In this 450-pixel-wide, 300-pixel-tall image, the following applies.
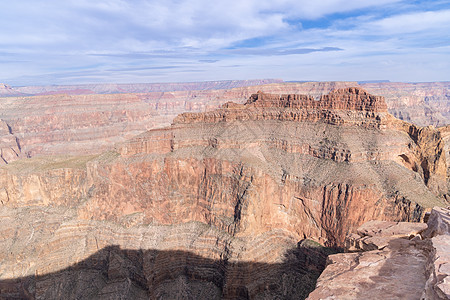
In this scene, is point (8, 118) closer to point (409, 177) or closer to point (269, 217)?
point (269, 217)

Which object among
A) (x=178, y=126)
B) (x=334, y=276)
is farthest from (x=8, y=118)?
(x=334, y=276)

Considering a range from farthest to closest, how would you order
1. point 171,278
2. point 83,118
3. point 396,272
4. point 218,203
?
point 83,118 < point 218,203 < point 171,278 < point 396,272

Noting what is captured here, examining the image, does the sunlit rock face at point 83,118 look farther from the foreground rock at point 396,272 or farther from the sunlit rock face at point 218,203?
the foreground rock at point 396,272

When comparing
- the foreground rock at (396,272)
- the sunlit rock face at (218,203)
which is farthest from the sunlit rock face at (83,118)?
the foreground rock at (396,272)

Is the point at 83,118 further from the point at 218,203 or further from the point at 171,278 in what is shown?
the point at 171,278

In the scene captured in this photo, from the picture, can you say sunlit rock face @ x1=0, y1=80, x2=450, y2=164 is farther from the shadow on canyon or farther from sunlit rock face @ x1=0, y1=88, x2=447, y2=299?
the shadow on canyon

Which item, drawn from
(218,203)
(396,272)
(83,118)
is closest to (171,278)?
(218,203)
